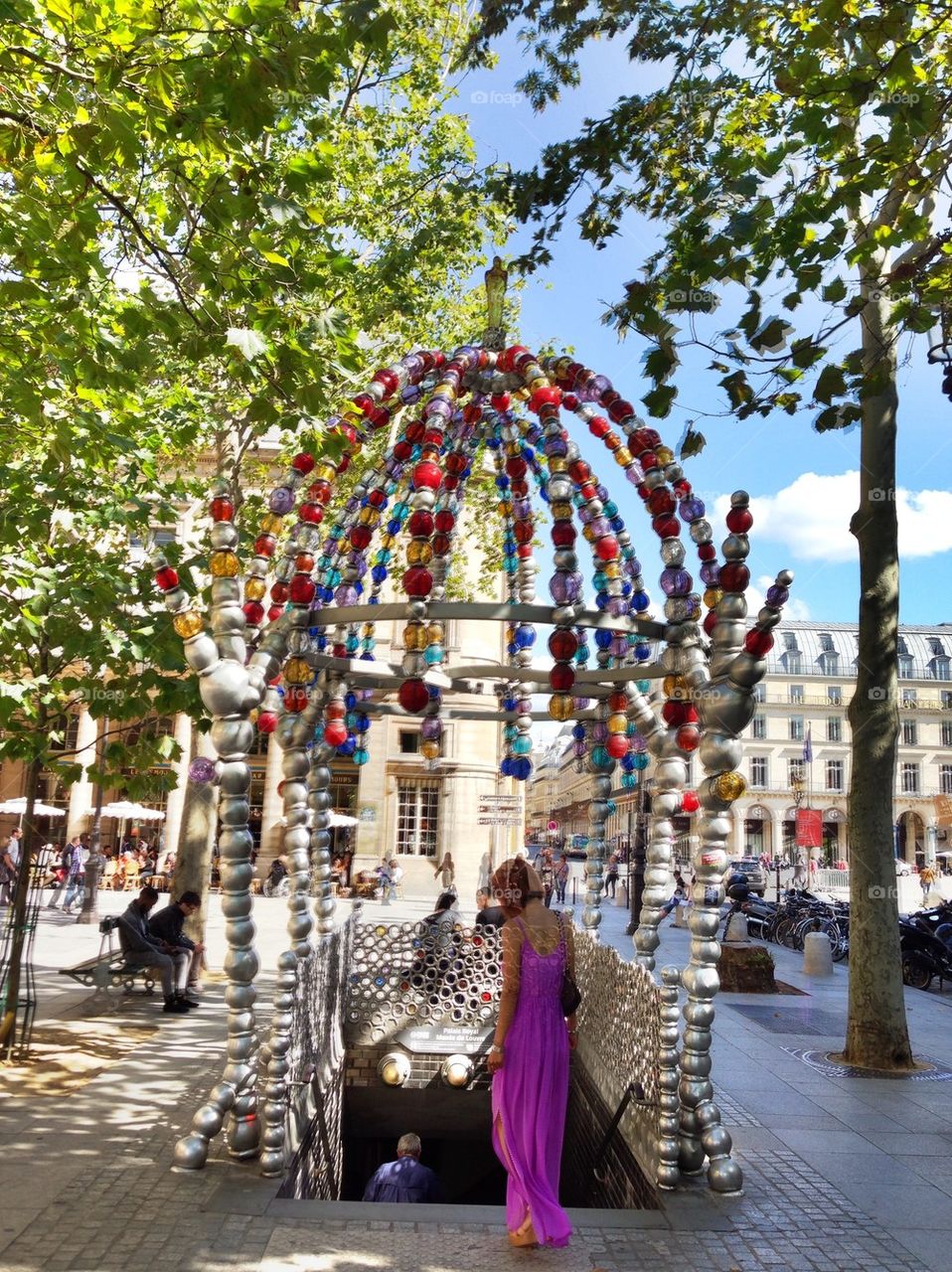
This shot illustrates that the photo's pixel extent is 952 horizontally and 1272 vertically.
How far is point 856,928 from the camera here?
9500 mm

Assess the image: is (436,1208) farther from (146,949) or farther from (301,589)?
(146,949)

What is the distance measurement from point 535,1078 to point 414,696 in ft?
6.88

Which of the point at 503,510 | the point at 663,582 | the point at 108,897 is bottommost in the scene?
the point at 108,897

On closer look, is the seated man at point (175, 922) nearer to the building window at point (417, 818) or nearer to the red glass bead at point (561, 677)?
the red glass bead at point (561, 677)

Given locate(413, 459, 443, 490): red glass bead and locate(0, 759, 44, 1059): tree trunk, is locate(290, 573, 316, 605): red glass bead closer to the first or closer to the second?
locate(413, 459, 443, 490): red glass bead

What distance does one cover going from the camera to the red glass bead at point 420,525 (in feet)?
18.4

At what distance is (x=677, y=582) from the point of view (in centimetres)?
652

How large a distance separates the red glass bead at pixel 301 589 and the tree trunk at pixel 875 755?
534 cm

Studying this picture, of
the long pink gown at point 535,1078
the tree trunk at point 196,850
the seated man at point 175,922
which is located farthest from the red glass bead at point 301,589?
the tree trunk at point 196,850

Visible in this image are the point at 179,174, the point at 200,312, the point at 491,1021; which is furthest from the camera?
the point at 491,1021

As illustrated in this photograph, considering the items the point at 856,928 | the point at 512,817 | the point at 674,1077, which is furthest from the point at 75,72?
the point at 512,817

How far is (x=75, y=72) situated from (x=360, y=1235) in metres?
5.83

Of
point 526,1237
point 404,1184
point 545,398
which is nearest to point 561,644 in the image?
point 545,398

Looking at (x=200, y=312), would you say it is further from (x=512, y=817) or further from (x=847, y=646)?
(x=847, y=646)
